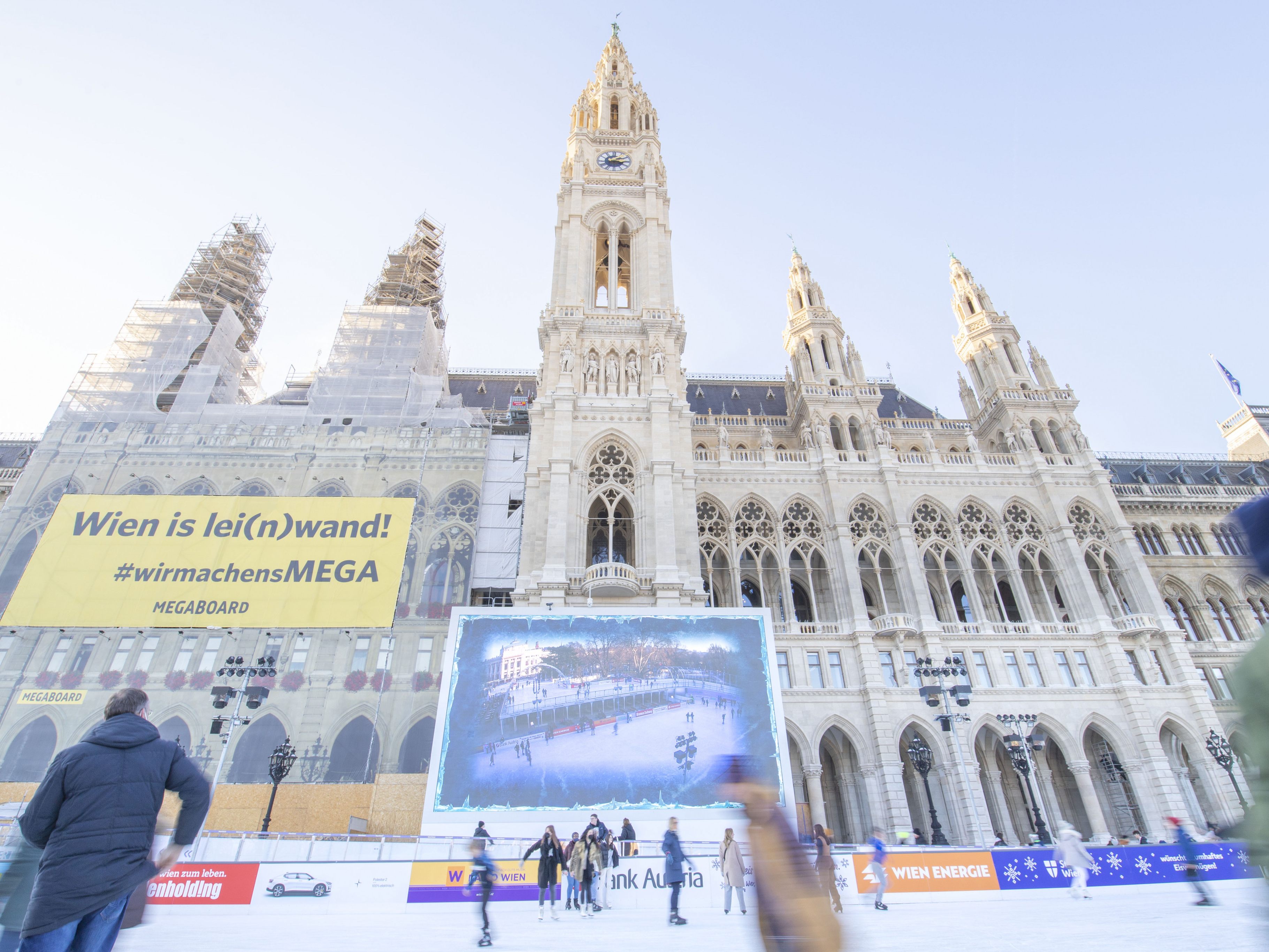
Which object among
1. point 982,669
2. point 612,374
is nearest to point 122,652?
point 612,374

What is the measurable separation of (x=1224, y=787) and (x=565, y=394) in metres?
29.5

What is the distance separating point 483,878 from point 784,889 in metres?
6.38

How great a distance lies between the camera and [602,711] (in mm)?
21312

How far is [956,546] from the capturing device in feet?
103

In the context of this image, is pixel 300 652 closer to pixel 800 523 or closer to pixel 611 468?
pixel 611 468

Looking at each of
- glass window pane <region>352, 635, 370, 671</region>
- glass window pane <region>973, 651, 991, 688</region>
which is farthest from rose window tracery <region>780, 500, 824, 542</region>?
glass window pane <region>352, 635, 370, 671</region>

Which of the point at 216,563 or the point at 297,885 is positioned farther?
the point at 216,563

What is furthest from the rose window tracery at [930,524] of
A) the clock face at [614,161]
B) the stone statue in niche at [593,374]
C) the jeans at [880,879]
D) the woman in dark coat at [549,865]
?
the clock face at [614,161]

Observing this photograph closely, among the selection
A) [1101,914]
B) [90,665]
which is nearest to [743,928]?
[1101,914]

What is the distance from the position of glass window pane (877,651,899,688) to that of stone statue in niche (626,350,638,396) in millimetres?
15255

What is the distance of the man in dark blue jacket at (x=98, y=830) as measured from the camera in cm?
347

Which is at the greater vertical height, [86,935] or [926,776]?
[926,776]

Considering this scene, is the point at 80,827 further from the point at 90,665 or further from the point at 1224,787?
the point at 1224,787

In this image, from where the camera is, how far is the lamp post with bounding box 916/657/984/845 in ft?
66.3
